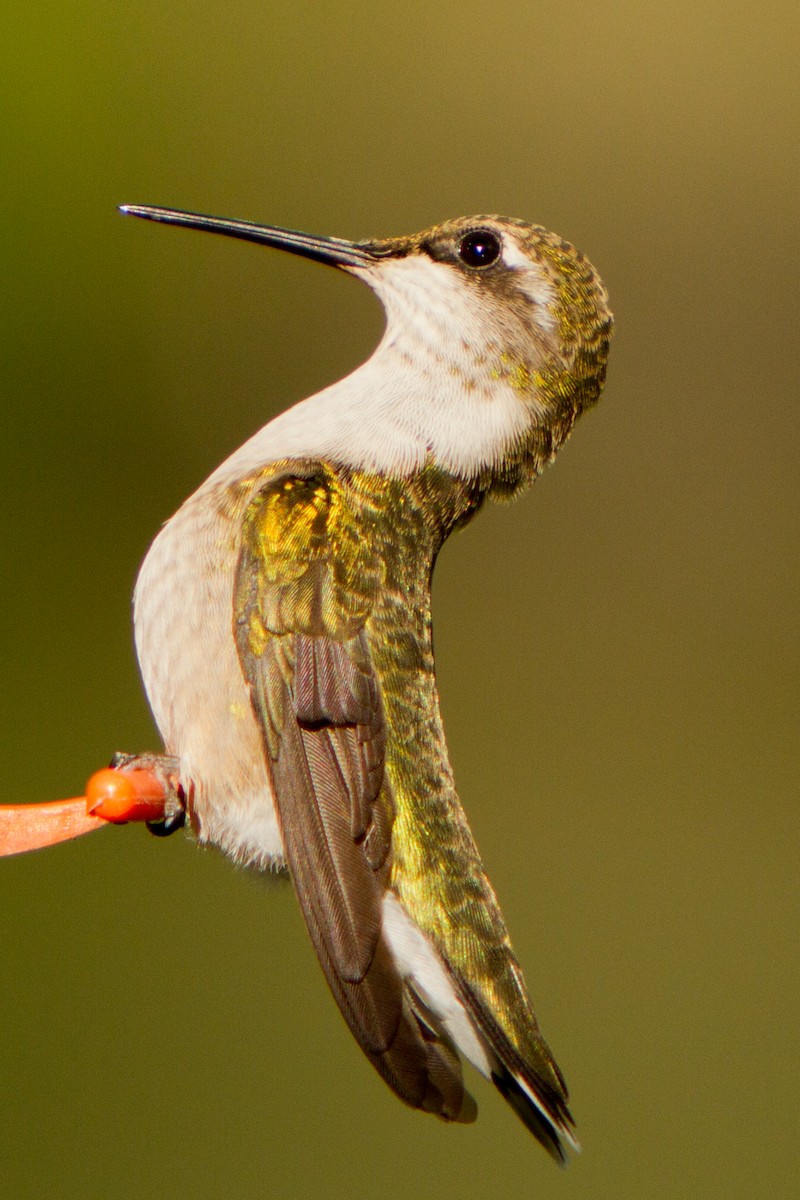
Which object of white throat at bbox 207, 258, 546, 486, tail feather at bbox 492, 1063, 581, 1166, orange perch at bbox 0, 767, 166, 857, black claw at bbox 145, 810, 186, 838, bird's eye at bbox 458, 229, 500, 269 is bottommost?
tail feather at bbox 492, 1063, 581, 1166

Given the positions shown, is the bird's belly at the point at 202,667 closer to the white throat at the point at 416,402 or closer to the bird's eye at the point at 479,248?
the white throat at the point at 416,402

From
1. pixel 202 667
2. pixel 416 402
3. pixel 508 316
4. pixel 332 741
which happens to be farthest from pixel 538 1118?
pixel 508 316

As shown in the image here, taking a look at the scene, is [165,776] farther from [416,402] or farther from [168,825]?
[416,402]

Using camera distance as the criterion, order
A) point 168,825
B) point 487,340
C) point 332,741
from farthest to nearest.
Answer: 1. point 487,340
2. point 168,825
3. point 332,741

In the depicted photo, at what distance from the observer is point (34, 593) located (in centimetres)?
466

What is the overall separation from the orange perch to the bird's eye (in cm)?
74

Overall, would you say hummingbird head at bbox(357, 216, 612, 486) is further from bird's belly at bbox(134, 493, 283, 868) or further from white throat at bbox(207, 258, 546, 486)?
bird's belly at bbox(134, 493, 283, 868)

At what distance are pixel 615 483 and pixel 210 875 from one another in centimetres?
207

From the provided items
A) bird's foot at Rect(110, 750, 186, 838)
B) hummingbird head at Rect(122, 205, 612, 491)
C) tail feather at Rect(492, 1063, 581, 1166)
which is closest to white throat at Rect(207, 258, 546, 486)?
hummingbird head at Rect(122, 205, 612, 491)

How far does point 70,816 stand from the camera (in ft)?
3.62

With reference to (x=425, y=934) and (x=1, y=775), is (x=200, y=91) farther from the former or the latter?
(x=425, y=934)

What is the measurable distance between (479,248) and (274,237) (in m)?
0.26

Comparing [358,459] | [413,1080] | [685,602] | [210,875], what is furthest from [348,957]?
[685,602]

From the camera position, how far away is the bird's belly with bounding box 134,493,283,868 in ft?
4.25
